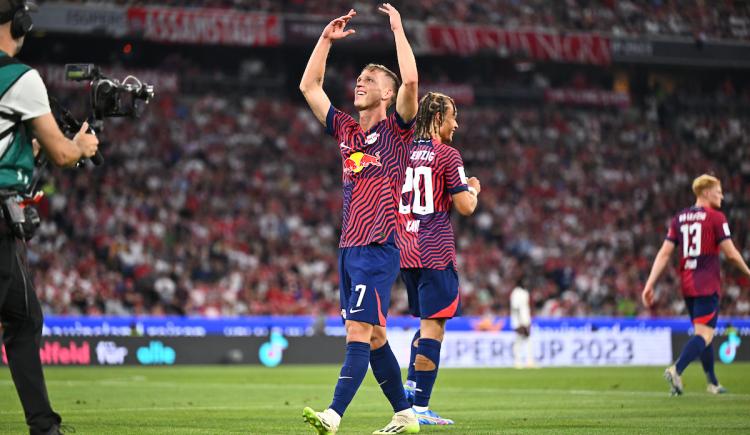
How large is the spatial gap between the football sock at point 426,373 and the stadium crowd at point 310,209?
63.6 ft

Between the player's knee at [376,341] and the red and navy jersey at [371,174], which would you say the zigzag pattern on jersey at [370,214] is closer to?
the red and navy jersey at [371,174]

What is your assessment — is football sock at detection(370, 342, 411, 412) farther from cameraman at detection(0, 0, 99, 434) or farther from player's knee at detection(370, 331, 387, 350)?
cameraman at detection(0, 0, 99, 434)

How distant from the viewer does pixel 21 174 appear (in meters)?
6.60

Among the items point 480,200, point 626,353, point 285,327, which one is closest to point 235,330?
point 285,327

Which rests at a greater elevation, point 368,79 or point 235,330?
point 368,79

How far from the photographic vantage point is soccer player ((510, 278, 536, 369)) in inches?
1046

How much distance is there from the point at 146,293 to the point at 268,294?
10.8 feet

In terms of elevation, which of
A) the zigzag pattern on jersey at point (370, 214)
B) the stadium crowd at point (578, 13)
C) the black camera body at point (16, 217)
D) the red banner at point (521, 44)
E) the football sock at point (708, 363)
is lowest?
the football sock at point (708, 363)

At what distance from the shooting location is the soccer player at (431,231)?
10.1 metres

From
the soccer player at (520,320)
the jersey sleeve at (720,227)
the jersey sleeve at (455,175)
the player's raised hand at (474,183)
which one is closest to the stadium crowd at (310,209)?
the soccer player at (520,320)

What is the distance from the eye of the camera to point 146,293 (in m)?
29.9

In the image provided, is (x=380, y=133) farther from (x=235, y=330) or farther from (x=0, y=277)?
(x=235, y=330)

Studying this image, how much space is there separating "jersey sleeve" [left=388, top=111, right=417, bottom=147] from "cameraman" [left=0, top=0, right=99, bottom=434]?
262 centimetres

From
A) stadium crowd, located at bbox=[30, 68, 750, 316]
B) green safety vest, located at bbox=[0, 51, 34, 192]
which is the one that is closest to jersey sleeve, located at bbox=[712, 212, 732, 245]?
green safety vest, located at bbox=[0, 51, 34, 192]
